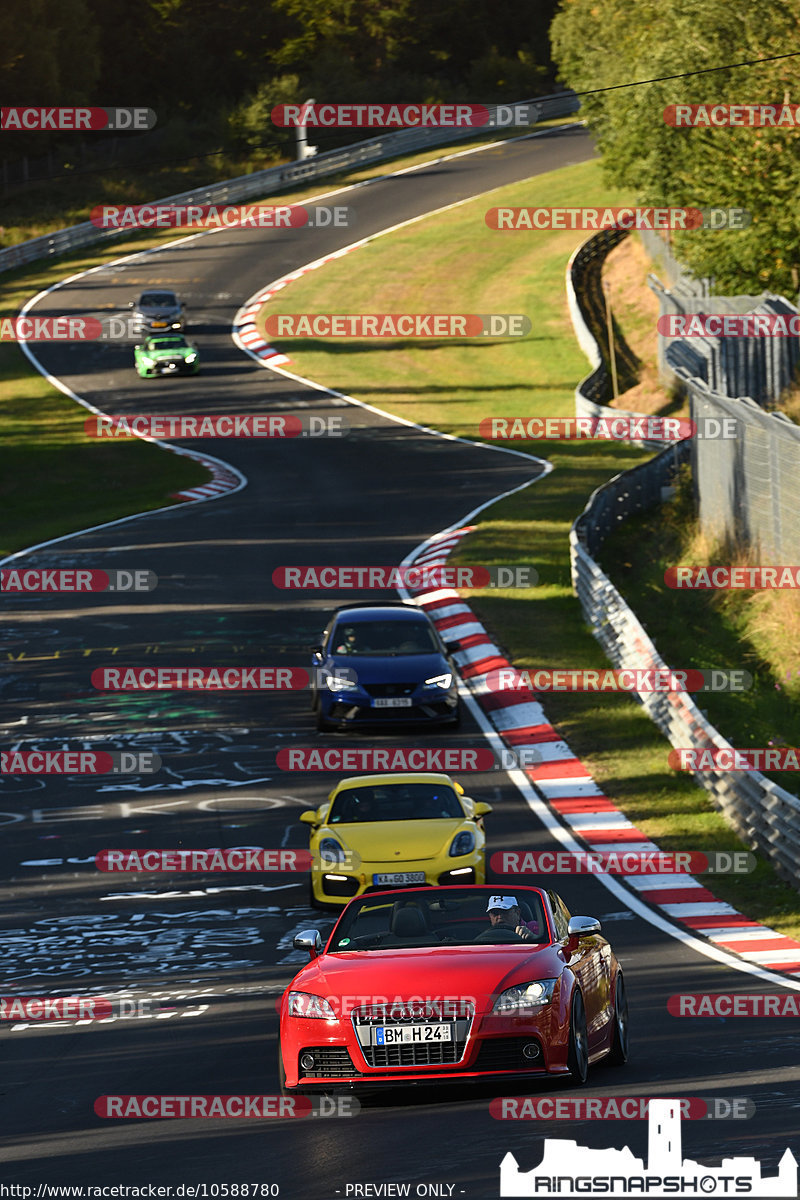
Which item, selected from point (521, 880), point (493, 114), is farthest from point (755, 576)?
point (493, 114)

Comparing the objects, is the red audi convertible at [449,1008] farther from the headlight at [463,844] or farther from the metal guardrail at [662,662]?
the metal guardrail at [662,662]

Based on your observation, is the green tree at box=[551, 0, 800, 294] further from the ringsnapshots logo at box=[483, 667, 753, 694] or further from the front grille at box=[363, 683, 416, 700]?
the front grille at box=[363, 683, 416, 700]

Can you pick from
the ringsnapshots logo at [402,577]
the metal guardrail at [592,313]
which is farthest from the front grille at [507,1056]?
the metal guardrail at [592,313]

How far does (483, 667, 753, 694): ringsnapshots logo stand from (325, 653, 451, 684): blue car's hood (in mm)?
1781

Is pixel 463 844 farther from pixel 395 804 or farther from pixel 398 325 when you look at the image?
pixel 398 325

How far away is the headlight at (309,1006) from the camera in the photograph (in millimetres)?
9367

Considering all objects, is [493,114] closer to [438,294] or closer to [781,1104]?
[438,294]

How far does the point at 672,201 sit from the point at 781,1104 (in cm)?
4229

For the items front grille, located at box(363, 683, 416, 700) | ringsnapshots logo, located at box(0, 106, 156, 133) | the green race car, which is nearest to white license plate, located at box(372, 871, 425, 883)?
front grille, located at box(363, 683, 416, 700)

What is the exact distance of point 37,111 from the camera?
81.2m

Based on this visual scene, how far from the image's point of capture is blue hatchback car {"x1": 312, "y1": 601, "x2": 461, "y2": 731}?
860 inches

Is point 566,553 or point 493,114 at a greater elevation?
point 493,114

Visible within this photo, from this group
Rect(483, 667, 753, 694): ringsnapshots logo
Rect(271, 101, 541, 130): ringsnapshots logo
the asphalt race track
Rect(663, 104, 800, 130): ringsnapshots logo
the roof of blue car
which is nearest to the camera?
the asphalt race track

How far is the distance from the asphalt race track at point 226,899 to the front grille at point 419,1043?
0.90 feet
